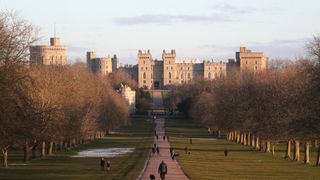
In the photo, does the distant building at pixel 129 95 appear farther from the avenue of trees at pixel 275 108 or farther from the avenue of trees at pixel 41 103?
the avenue of trees at pixel 275 108

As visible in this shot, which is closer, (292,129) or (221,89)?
(292,129)

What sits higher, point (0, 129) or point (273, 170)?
point (0, 129)

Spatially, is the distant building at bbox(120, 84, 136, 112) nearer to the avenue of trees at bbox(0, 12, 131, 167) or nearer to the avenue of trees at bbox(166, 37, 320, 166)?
the avenue of trees at bbox(0, 12, 131, 167)

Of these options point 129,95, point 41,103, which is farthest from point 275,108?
point 129,95

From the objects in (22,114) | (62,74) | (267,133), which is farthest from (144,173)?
(62,74)

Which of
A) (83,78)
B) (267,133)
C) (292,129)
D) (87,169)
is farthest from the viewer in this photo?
(83,78)

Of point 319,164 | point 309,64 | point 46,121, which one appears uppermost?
point 309,64

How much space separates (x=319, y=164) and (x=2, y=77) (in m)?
31.3

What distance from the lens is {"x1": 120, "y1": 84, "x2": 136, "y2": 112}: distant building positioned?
18260 cm

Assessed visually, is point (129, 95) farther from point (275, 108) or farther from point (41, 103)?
point (41, 103)

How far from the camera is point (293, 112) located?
53.3 meters

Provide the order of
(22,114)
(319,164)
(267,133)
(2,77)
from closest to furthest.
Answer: (2,77) < (22,114) < (319,164) < (267,133)

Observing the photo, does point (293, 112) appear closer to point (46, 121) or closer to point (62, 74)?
point (46, 121)

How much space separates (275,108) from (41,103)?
21700mm
